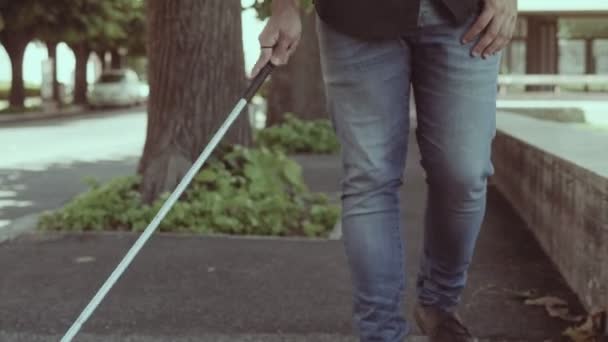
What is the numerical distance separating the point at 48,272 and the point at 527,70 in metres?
38.0

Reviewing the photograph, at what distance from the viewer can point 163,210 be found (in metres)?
2.78

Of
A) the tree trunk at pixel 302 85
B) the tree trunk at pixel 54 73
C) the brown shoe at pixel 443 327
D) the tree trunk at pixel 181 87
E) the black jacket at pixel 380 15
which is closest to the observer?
the black jacket at pixel 380 15

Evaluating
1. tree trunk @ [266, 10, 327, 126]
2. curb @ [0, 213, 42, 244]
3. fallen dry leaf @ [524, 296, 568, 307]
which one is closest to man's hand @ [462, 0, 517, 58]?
fallen dry leaf @ [524, 296, 568, 307]

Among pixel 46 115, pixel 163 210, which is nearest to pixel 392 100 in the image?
pixel 163 210

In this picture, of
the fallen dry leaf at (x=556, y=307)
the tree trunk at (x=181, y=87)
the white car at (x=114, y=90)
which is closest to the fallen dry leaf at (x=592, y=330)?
the fallen dry leaf at (x=556, y=307)

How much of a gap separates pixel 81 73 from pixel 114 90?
3.54 m

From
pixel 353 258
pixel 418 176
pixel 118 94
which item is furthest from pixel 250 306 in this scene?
pixel 118 94

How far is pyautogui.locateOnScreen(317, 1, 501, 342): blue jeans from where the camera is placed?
287cm

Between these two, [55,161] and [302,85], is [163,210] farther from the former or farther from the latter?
[302,85]

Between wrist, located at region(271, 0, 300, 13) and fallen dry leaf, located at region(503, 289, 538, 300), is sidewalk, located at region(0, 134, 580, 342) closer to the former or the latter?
fallen dry leaf, located at region(503, 289, 538, 300)

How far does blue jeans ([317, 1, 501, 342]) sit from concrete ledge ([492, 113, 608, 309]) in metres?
0.93

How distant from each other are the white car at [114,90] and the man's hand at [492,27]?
125ft

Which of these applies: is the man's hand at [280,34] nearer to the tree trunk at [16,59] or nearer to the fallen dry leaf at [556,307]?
the fallen dry leaf at [556,307]

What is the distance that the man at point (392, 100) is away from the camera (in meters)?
2.84
